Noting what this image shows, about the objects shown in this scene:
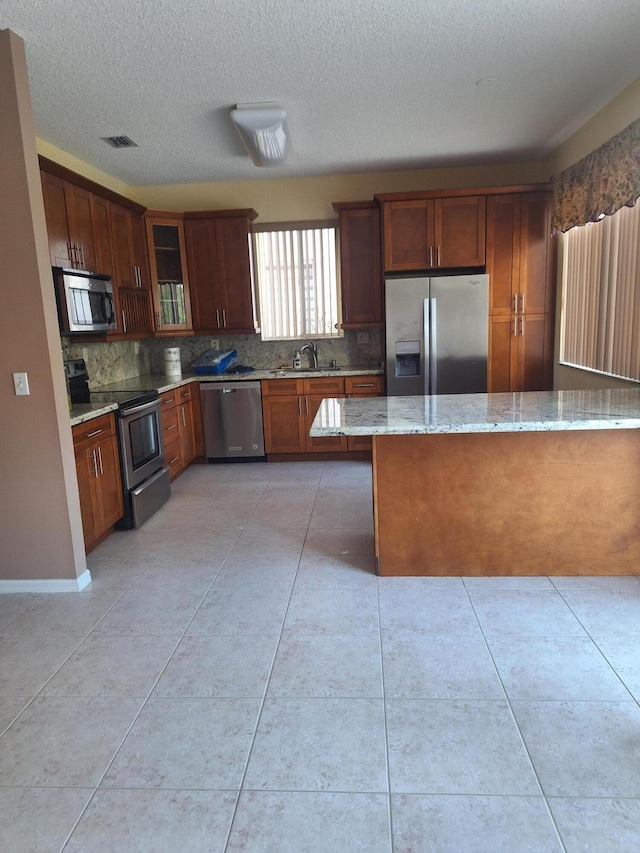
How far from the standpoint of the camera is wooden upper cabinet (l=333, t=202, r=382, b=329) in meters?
5.19

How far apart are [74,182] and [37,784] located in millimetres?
3538

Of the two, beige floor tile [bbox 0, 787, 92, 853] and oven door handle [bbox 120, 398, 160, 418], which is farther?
oven door handle [bbox 120, 398, 160, 418]

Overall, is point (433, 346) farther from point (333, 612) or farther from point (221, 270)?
point (333, 612)

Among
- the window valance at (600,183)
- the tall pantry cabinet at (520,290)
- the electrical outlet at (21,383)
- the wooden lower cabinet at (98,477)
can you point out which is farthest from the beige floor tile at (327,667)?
the tall pantry cabinet at (520,290)

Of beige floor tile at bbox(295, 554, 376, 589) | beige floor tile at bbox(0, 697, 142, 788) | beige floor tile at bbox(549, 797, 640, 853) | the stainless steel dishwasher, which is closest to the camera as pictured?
beige floor tile at bbox(549, 797, 640, 853)

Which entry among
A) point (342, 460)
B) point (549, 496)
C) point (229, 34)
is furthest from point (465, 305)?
point (229, 34)

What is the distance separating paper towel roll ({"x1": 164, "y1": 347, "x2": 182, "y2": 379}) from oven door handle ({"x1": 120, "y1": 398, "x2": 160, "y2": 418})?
42.5 inches

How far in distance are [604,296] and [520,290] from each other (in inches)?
43.9

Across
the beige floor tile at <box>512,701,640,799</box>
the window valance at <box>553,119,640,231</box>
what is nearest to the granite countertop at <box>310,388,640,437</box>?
the beige floor tile at <box>512,701,640,799</box>

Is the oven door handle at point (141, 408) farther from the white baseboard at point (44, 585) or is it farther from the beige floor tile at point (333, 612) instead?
the beige floor tile at point (333, 612)

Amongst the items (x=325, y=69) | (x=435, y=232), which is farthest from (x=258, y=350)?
(x=325, y=69)

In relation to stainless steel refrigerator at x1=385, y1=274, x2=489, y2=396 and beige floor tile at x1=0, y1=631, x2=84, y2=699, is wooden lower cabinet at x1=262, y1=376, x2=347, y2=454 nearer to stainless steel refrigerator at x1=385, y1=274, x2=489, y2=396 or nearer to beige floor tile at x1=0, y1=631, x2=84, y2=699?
stainless steel refrigerator at x1=385, y1=274, x2=489, y2=396

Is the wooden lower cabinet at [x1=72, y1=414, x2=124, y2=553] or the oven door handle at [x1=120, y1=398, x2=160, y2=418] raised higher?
the oven door handle at [x1=120, y1=398, x2=160, y2=418]

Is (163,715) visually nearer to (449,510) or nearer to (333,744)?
(333,744)
